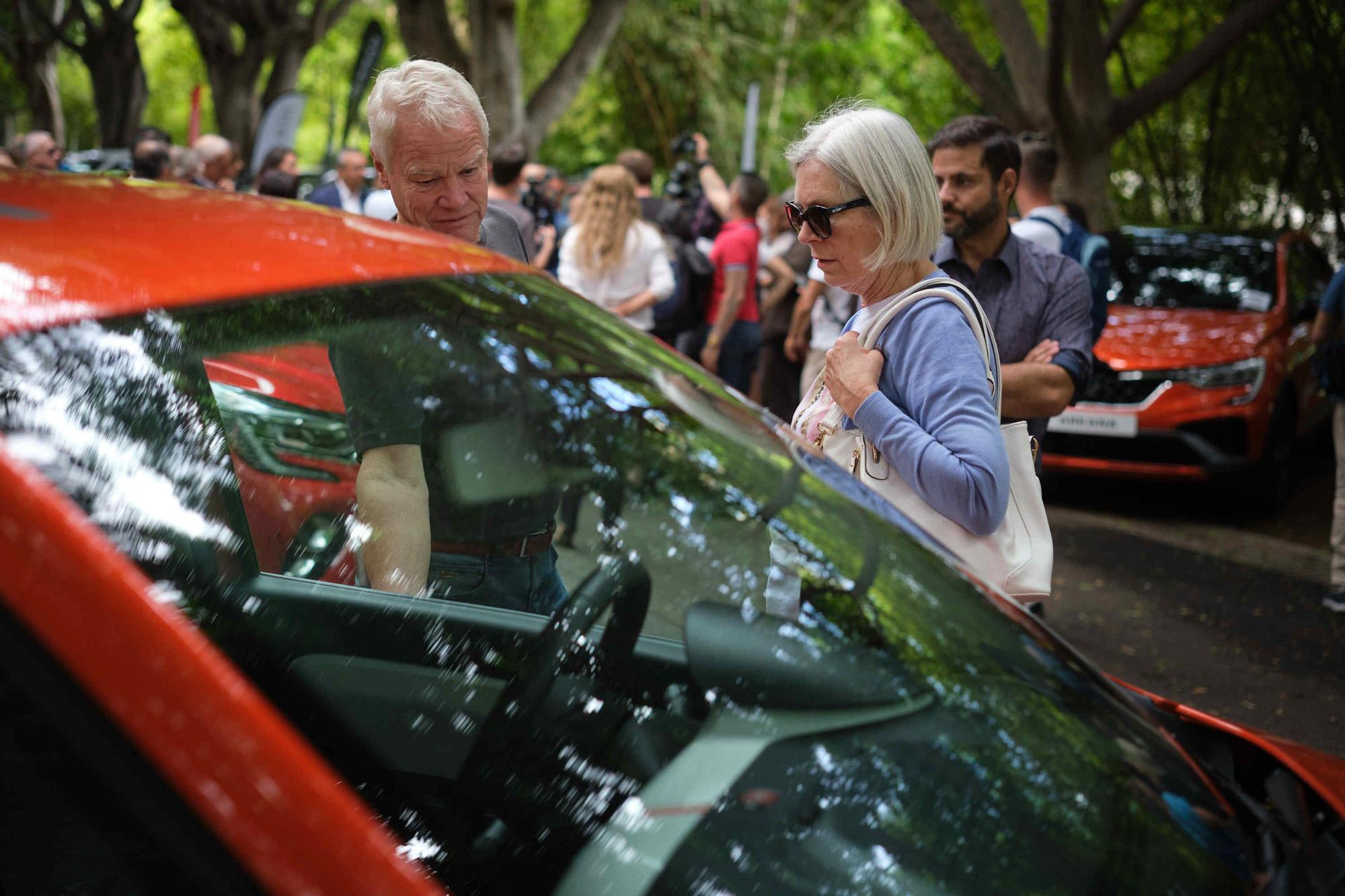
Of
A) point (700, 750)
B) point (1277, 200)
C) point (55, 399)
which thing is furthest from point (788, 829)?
point (1277, 200)

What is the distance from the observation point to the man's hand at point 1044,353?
3229mm

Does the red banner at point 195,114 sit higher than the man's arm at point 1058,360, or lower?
lower

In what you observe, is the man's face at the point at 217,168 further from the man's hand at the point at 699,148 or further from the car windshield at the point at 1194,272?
the car windshield at the point at 1194,272

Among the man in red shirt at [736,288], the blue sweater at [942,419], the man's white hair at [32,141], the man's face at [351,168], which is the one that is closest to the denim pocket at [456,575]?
the blue sweater at [942,419]

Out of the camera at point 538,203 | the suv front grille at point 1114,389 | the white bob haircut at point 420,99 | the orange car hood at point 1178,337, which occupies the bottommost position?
the suv front grille at point 1114,389

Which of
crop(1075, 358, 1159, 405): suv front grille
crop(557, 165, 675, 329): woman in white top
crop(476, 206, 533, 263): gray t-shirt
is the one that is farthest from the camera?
crop(1075, 358, 1159, 405): suv front grille

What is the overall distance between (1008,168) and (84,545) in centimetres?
300

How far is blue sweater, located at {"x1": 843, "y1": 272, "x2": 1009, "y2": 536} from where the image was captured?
82.4 inches

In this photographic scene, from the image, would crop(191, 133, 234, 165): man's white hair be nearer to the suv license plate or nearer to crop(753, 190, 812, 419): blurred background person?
crop(753, 190, 812, 419): blurred background person

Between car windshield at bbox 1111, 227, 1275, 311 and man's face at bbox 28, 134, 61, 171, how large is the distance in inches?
359

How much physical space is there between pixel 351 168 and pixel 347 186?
0.21 meters

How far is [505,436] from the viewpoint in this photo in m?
1.53

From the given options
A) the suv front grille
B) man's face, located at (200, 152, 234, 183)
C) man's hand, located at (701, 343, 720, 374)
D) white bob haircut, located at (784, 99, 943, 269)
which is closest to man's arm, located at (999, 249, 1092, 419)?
white bob haircut, located at (784, 99, 943, 269)

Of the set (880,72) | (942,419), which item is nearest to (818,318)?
(942,419)
